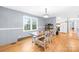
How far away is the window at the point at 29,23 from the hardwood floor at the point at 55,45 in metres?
0.26

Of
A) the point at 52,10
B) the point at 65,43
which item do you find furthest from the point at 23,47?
the point at 52,10

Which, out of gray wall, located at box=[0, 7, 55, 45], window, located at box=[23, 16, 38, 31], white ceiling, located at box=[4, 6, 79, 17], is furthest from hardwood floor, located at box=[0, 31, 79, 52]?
white ceiling, located at box=[4, 6, 79, 17]

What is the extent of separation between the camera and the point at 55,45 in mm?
2230

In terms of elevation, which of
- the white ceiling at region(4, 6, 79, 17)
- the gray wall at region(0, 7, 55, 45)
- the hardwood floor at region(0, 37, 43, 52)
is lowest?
the hardwood floor at region(0, 37, 43, 52)

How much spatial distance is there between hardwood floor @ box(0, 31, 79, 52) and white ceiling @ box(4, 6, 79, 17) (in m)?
0.50

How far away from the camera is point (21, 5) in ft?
7.08

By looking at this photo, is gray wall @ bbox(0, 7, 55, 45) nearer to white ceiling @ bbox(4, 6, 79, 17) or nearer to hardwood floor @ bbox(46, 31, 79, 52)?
white ceiling @ bbox(4, 6, 79, 17)

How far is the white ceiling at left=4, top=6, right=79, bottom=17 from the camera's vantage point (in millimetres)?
2172
